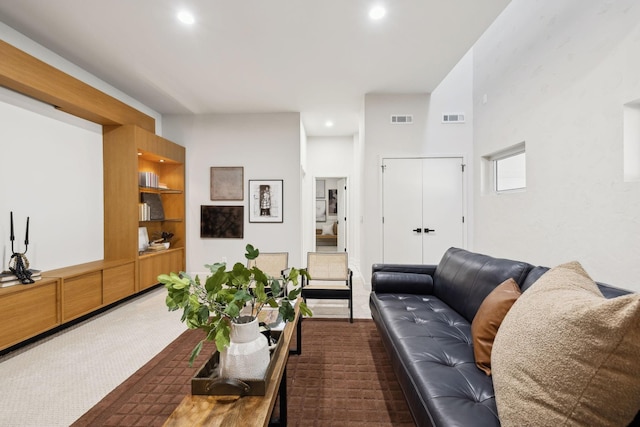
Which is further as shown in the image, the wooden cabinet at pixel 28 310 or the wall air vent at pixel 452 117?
the wall air vent at pixel 452 117

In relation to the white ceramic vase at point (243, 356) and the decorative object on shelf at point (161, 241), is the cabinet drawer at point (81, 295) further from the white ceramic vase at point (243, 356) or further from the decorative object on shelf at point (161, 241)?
the white ceramic vase at point (243, 356)

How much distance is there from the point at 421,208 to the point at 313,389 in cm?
327

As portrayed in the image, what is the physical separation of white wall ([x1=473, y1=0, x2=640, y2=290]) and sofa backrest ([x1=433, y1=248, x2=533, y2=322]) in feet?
2.56

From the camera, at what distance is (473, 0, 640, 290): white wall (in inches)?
74.9

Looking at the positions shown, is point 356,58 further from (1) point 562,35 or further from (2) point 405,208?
(2) point 405,208

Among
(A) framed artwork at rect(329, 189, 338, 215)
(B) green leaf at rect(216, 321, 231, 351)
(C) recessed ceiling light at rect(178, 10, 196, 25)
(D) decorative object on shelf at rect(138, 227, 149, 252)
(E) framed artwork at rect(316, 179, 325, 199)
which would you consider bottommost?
(B) green leaf at rect(216, 321, 231, 351)

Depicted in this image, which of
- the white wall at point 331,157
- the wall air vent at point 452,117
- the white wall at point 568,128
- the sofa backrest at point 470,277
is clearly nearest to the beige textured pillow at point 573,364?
the sofa backrest at point 470,277

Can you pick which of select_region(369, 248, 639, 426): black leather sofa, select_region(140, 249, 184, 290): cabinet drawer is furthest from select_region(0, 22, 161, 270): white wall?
select_region(369, 248, 639, 426): black leather sofa

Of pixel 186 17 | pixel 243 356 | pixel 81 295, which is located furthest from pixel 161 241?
pixel 243 356

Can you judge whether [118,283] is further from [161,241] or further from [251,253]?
[251,253]

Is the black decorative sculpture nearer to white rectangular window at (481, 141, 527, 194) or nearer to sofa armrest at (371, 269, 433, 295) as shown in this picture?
sofa armrest at (371, 269, 433, 295)

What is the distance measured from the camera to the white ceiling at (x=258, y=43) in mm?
2549

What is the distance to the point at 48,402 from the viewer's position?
1.86m

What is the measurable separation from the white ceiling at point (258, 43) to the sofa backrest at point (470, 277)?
2.27 meters
